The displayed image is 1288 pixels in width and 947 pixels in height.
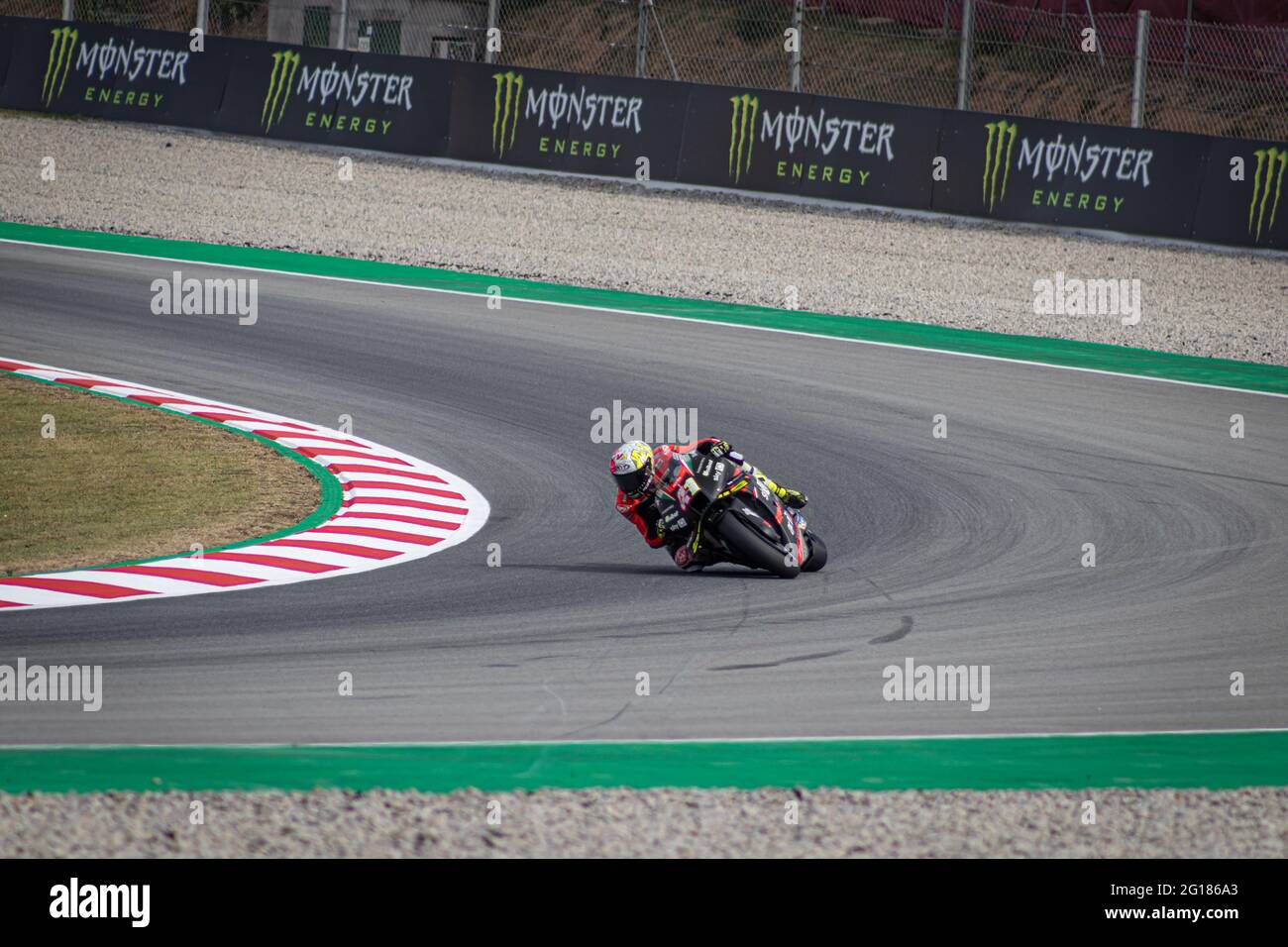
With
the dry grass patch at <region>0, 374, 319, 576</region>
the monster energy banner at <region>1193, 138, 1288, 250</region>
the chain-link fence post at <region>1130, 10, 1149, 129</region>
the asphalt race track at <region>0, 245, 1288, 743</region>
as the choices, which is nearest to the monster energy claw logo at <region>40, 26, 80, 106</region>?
the asphalt race track at <region>0, 245, 1288, 743</region>

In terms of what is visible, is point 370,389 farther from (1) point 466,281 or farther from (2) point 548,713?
(2) point 548,713

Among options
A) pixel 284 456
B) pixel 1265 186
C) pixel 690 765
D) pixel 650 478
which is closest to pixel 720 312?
pixel 284 456

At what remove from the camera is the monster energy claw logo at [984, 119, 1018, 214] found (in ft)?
80.6

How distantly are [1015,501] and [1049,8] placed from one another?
2143cm

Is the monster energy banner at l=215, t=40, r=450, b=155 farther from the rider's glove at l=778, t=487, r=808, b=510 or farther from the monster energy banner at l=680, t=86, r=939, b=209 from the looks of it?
the rider's glove at l=778, t=487, r=808, b=510

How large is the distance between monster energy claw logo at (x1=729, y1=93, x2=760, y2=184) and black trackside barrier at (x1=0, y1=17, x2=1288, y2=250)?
23mm

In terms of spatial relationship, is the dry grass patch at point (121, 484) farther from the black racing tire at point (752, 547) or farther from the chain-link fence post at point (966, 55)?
the chain-link fence post at point (966, 55)

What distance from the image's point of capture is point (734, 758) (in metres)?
7.99

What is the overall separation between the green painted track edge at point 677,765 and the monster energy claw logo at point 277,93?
2334cm

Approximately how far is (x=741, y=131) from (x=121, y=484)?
1606 cm

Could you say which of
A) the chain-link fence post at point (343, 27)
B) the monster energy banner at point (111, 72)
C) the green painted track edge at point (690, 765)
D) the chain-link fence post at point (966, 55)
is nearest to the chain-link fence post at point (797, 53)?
the chain-link fence post at point (966, 55)

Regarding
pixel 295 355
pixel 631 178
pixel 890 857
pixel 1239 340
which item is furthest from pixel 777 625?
pixel 631 178

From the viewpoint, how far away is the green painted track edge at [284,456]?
1081 cm

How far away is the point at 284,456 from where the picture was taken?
13.8 meters
